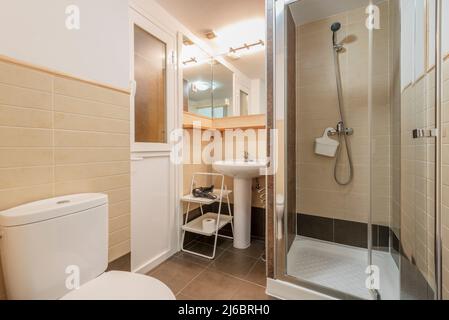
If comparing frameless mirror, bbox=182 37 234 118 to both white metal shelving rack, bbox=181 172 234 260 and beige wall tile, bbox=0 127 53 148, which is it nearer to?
white metal shelving rack, bbox=181 172 234 260

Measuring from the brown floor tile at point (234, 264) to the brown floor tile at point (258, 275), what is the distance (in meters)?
0.03

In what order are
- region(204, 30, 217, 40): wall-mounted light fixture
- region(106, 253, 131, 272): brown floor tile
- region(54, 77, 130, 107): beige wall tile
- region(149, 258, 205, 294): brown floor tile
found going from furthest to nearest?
region(204, 30, 217, 40): wall-mounted light fixture < region(149, 258, 205, 294): brown floor tile < region(106, 253, 131, 272): brown floor tile < region(54, 77, 130, 107): beige wall tile

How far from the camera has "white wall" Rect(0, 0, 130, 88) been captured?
34.3 inches

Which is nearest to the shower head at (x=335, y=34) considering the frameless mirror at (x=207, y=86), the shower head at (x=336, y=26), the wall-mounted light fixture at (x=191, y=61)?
the shower head at (x=336, y=26)

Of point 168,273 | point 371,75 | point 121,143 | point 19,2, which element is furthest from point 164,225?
point 371,75

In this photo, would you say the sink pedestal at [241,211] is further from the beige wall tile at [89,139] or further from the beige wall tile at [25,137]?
the beige wall tile at [25,137]

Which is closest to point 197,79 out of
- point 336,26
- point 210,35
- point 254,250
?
point 210,35

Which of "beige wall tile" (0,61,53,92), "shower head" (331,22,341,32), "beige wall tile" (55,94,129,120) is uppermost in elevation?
"shower head" (331,22,341,32)

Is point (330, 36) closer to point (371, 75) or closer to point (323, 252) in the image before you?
point (371, 75)

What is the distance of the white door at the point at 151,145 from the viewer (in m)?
1.53

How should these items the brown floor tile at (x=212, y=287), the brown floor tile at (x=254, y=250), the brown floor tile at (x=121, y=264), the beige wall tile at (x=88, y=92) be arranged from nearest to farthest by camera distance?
the beige wall tile at (x=88, y=92) → the brown floor tile at (x=121, y=264) → the brown floor tile at (x=212, y=287) → the brown floor tile at (x=254, y=250)

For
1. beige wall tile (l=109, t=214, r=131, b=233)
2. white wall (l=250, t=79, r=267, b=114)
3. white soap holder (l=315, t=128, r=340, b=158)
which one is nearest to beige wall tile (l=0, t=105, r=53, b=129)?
beige wall tile (l=109, t=214, r=131, b=233)

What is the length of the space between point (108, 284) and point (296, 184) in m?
1.54

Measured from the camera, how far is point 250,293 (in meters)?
1.39
